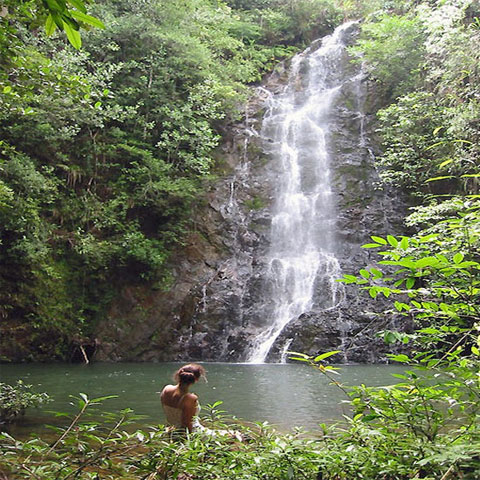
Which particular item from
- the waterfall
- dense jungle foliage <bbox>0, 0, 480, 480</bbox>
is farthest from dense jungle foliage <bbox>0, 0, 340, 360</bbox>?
the waterfall

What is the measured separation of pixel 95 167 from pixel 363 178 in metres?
9.57

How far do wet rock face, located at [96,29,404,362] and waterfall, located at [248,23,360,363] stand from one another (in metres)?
0.26

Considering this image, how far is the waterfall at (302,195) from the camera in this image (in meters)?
14.1

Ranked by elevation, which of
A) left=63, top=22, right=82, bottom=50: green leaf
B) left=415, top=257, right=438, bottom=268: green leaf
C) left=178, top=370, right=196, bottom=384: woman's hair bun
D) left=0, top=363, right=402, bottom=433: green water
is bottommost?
left=0, top=363, right=402, bottom=433: green water

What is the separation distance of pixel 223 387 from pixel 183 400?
16.0 feet

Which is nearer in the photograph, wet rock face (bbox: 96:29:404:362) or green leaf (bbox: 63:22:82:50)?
green leaf (bbox: 63:22:82:50)

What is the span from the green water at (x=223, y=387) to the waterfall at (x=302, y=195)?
7.72ft

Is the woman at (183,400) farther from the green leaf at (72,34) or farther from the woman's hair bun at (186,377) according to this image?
the green leaf at (72,34)

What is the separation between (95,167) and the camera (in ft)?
50.8

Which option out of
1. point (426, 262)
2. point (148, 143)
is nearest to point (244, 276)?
point (148, 143)

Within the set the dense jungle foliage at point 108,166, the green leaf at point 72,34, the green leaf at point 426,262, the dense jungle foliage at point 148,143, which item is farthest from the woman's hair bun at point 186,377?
the dense jungle foliage at point 108,166

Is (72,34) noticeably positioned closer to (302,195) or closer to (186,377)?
(186,377)

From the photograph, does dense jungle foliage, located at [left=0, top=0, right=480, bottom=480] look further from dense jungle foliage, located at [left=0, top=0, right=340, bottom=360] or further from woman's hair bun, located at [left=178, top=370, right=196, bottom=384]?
woman's hair bun, located at [left=178, top=370, right=196, bottom=384]

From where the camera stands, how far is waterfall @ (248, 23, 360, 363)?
14102mm
